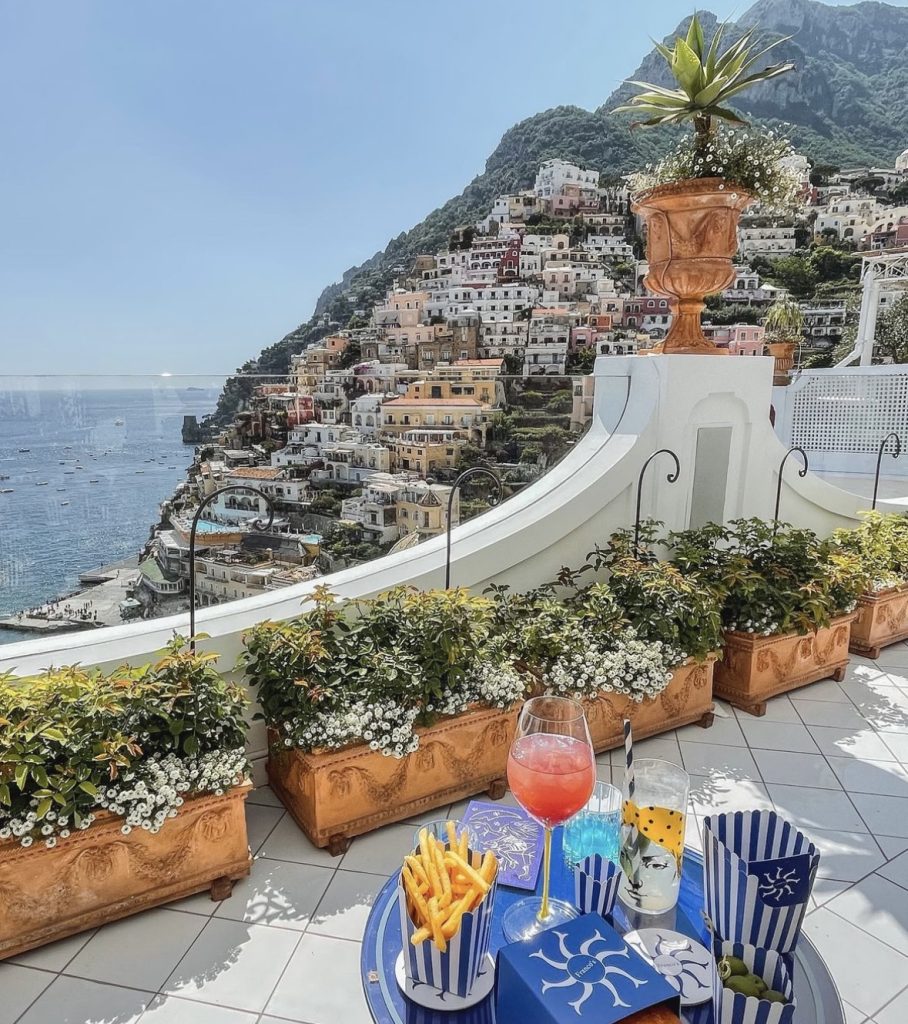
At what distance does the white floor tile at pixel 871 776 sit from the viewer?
231cm

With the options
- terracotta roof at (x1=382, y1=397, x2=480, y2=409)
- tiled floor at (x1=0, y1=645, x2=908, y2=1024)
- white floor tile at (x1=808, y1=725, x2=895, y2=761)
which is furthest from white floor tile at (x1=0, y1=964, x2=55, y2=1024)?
white floor tile at (x1=808, y1=725, x2=895, y2=761)

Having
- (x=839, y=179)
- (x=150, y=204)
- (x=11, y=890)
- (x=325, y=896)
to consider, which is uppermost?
(x=839, y=179)

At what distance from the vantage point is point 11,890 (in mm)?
1541

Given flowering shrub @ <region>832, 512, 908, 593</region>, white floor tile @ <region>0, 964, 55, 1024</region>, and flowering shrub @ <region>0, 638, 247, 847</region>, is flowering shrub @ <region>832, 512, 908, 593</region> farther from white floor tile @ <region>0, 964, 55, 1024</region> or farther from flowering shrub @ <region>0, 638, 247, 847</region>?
white floor tile @ <region>0, 964, 55, 1024</region>

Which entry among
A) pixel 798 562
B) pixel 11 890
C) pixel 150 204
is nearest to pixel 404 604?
pixel 11 890

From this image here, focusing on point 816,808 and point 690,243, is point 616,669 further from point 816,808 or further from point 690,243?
point 690,243

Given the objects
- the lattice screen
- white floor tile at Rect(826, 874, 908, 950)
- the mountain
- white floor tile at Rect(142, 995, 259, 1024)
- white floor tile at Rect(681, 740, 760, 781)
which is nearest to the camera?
white floor tile at Rect(142, 995, 259, 1024)

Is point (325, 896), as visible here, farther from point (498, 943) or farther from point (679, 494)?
point (679, 494)

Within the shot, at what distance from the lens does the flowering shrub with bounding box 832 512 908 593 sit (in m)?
3.36

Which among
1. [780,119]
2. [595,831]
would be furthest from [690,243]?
[780,119]

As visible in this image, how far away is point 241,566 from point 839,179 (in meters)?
49.5

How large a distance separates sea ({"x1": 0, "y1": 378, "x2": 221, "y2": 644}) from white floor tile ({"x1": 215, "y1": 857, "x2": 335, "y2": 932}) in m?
1.06

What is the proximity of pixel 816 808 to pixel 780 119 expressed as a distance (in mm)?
61916

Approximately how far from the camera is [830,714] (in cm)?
285
